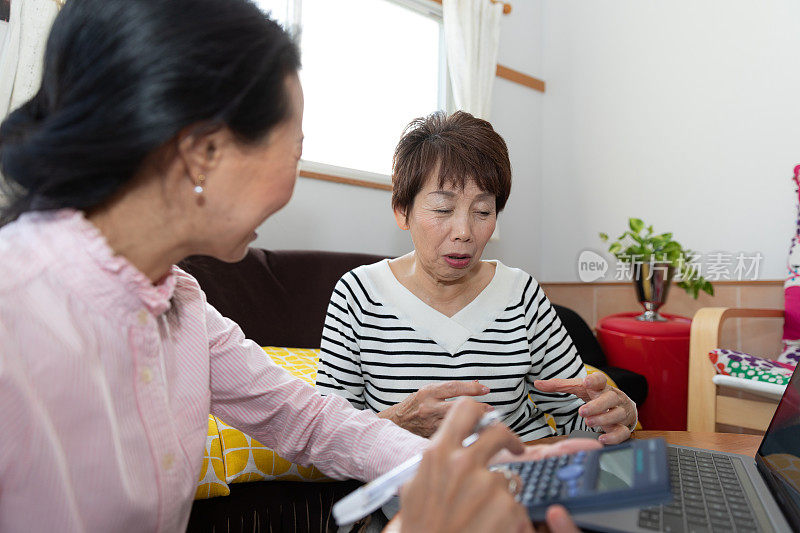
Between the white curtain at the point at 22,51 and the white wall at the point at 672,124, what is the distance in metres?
2.89

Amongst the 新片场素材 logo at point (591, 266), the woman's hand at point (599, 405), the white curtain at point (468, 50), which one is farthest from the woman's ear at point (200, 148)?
the 新片场素材 logo at point (591, 266)

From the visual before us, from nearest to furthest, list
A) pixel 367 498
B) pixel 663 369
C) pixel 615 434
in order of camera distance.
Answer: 1. pixel 367 498
2. pixel 615 434
3. pixel 663 369

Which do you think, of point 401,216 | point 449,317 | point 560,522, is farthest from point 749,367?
point 560,522

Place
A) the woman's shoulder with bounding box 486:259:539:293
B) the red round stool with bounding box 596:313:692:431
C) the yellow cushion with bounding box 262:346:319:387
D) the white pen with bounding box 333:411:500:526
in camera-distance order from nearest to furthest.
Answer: the white pen with bounding box 333:411:500:526
the woman's shoulder with bounding box 486:259:539:293
the yellow cushion with bounding box 262:346:319:387
the red round stool with bounding box 596:313:692:431

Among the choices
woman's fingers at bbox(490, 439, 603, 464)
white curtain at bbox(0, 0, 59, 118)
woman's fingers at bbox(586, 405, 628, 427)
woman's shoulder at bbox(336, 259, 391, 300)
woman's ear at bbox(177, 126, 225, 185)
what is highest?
white curtain at bbox(0, 0, 59, 118)

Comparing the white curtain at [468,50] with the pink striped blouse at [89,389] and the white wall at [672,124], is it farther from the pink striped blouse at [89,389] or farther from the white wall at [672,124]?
the pink striped blouse at [89,389]

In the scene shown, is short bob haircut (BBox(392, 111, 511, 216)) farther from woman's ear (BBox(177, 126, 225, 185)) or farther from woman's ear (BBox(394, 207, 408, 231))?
woman's ear (BBox(177, 126, 225, 185))

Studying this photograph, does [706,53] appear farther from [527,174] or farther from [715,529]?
[715,529]

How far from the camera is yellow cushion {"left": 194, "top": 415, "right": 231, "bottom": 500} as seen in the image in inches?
50.9

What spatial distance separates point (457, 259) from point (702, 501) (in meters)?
0.69

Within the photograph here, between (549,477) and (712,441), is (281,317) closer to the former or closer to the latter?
(712,441)

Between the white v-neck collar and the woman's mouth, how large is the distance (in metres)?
0.10

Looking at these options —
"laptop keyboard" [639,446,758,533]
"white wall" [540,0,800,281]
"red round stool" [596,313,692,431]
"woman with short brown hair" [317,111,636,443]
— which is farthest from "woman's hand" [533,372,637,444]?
"white wall" [540,0,800,281]

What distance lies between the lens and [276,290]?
2.20 meters
